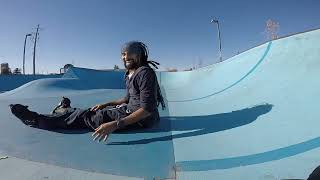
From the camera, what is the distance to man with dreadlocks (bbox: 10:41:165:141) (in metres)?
3.07

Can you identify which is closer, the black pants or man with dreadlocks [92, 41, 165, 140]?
man with dreadlocks [92, 41, 165, 140]

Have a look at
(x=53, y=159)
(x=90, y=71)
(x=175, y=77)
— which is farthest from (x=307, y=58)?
(x=90, y=71)

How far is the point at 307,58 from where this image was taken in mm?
4484

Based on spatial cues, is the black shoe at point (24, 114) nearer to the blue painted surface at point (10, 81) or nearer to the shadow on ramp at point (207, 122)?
the shadow on ramp at point (207, 122)

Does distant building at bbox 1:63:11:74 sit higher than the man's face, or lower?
higher

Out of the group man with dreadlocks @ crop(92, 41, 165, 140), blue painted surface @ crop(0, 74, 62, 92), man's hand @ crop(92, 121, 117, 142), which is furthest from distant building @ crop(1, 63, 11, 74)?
man's hand @ crop(92, 121, 117, 142)

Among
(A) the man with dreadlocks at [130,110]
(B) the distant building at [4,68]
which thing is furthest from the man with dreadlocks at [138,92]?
(B) the distant building at [4,68]

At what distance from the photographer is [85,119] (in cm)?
342

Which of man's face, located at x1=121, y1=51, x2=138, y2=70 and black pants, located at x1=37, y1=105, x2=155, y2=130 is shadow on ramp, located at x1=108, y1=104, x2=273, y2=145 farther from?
man's face, located at x1=121, y1=51, x2=138, y2=70

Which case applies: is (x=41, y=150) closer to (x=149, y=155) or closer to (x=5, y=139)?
(x=5, y=139)

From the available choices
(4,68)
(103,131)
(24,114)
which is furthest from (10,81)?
(4,68)

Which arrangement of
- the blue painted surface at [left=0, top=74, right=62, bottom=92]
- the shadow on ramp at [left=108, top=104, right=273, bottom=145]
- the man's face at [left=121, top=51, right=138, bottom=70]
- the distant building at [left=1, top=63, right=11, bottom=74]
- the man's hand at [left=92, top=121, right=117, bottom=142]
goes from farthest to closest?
the distant building at [left=1, top=63, right=11, bottom=74]
the blue painted surface at [left=0, top=74, right=62, bottom=92]
the man's face at [left=121, top=51, right=138, bottom=70]
the shadow on ramp at [left=108, top=104, right=273, bottom=145]
the man's hand at [left=92, top=121, right=117, bottom=142]

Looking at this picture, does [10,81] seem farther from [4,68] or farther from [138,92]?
[4,68]

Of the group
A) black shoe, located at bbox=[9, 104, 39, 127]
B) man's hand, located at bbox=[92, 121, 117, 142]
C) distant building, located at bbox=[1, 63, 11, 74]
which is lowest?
man's hand, located at bbox=[92, 121, 117, 142]
